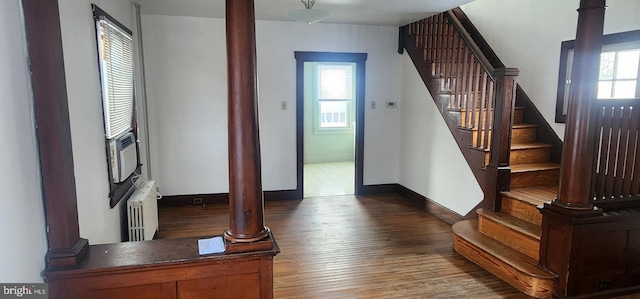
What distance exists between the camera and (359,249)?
3.60 m

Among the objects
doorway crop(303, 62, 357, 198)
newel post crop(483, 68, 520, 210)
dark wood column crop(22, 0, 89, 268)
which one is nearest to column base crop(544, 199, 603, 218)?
newel post crop(483, 68, 520, 210)

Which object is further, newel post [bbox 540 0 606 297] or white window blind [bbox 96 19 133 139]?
white window blind [bbox 96 19 133 139]

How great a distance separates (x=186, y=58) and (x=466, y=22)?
12.0 ft

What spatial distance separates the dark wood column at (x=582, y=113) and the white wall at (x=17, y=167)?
308 cm

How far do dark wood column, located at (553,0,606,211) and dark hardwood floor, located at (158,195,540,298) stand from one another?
2.77 feet

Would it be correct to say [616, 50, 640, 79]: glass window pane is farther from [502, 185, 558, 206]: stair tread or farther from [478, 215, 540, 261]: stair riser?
[478, 215, 540, 261]: stair riser

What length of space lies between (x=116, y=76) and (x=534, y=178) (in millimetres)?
3874

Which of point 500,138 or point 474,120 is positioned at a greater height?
point 474,120

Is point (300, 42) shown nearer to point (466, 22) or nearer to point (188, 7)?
point (188, 7)

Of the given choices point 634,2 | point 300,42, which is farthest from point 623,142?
point 300,42

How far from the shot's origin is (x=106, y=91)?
277 centimetres

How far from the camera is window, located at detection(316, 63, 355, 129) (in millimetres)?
8031

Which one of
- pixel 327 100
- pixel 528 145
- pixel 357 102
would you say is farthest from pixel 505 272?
pixel 327 100

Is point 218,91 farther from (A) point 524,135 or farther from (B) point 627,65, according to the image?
(B) point 627,65
